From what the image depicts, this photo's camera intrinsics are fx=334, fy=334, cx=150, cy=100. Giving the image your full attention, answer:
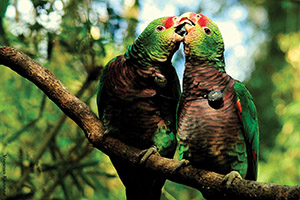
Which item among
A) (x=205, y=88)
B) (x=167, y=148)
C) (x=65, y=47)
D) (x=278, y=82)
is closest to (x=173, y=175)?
(x=167, y=148)

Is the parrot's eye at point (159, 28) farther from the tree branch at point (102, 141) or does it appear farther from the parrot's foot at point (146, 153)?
the parrot's foot at point (146, 153)

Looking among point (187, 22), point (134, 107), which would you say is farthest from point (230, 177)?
point (187, 22)

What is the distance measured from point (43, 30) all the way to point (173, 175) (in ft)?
7.45

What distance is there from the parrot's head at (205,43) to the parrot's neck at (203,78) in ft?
0.18

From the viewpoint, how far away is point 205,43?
280 centimetres

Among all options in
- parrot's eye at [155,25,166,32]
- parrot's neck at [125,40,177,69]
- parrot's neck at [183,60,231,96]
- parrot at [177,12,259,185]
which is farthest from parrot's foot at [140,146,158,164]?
parrot's eye at [155,25,166,32]

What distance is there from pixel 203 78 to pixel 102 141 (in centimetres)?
103

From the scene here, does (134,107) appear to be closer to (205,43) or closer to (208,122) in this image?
(208,122)

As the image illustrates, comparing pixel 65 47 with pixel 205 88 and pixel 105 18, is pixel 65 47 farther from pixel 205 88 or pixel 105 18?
pixel 205 88

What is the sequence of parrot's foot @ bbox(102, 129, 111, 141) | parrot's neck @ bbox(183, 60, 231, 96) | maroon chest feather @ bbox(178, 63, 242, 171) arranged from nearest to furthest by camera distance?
maroon chest feather @ bbox(178, 63, 242, 171), parrot's neck @ bbox(183, 60, 231, 96), parrot's foot @ bbox(102, 129, 111, 141)

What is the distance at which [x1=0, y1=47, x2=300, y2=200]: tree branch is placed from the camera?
2.47 m

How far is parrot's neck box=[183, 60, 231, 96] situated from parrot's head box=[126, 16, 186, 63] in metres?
0.30

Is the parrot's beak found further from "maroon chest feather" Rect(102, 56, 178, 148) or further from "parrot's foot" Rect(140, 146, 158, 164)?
"parrot's foot" Rect(140, 146, 158, 164)

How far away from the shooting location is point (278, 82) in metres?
8.99
